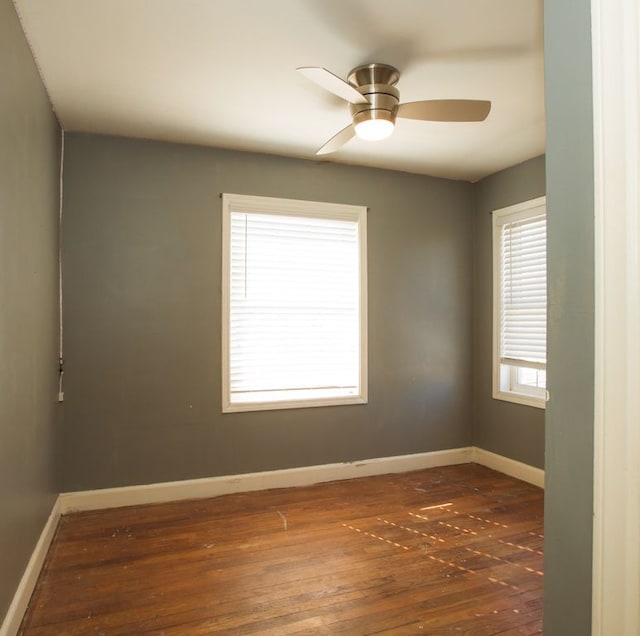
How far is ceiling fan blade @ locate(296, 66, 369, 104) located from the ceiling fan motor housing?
0.06m

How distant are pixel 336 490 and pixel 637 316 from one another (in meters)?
3.16

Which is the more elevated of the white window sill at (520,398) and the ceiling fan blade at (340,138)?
the ceiling fan blade at (340,138)

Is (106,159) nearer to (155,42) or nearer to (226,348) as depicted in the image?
(155,42)

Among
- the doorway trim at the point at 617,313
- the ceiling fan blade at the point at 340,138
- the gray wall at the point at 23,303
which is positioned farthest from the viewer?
the ceiling fan blade at the point at 340,138

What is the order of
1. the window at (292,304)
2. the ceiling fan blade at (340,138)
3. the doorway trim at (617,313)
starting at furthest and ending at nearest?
the window at (292,304)
the ceiling fan blade at (340,138)
the doorway trim at (617,313)

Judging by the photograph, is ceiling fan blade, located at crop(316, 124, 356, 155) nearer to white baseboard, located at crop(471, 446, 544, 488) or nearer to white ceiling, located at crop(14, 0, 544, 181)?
white ceiling, located at crop(14, 0, 544, 181)

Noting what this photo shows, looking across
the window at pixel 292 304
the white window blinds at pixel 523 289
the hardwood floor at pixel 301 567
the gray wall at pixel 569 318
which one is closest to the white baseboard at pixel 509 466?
the hardwood floor at pixel 301 567

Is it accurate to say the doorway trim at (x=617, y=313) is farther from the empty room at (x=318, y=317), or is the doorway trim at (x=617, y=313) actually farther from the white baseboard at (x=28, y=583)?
the white baseboard at (x=28, y=583)

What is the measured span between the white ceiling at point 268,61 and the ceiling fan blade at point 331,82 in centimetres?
21

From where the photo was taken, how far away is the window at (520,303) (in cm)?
356

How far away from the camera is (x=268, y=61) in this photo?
7.39 ft

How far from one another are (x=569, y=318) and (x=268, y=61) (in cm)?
207

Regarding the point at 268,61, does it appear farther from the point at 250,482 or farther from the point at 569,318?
the point at 250,482

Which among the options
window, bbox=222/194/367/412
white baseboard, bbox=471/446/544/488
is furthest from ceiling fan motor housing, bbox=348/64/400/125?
Answer: white baseboard, bbox=471/446/544/488
